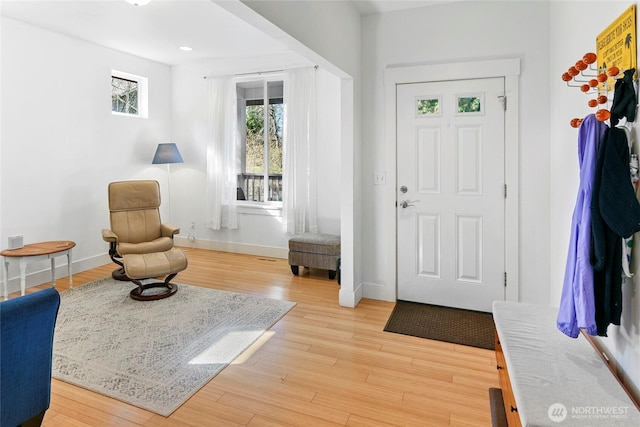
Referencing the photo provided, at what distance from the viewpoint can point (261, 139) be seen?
17.6 ft

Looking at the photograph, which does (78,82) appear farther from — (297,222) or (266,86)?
(297,222)

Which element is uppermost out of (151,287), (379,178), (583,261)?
(379,178)

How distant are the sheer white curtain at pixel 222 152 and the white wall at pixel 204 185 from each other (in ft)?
0.57

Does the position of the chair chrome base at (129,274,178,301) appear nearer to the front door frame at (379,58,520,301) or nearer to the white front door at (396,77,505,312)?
the white front door at (396,77,505,312)

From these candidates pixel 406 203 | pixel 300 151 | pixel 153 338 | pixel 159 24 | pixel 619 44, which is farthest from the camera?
pixel 300 151

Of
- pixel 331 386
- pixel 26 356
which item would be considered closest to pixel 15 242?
pixel 26 356

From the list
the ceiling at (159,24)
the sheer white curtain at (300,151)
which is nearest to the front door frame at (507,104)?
the ceiling at (159,24)

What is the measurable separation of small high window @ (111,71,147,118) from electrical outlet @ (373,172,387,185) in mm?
3669

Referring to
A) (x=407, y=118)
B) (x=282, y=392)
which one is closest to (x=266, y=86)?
(x=407, y=118)

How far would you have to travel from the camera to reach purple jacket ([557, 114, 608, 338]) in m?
1.52

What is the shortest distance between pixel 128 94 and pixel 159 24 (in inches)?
66.7

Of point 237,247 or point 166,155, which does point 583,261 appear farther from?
point 166,155

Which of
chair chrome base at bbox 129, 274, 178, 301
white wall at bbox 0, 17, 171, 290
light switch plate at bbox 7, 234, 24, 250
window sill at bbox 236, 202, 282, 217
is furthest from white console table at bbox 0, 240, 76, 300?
window sill at bbox 236, 202, 282, 217

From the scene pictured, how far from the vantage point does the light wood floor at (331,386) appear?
1941mm
